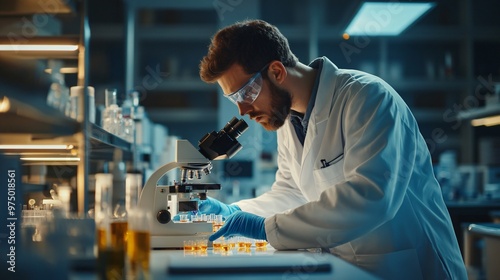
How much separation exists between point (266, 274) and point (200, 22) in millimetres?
5913

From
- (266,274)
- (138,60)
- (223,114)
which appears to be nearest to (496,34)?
(223,114)

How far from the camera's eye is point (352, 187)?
1.46 metres

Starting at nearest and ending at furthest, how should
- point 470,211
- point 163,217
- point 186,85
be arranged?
1. point 163,217
2. point 470,211
3. point 186,85

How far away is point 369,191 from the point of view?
1.44m

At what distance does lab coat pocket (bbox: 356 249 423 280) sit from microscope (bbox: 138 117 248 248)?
51cm

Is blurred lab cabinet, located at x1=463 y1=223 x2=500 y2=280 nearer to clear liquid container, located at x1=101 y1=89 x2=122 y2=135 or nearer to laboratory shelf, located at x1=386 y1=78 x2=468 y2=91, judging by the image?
clear liquid container, located at x1=101 y1=89 x2=122 y2=135

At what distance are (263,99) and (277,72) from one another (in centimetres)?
10

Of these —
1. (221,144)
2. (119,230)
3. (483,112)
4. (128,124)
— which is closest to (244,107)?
(221,144)

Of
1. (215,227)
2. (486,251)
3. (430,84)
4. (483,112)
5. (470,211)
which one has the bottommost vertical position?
(486,251)

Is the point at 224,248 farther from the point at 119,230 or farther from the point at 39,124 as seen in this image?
the point at 39,124

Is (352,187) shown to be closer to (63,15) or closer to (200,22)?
(63,15)

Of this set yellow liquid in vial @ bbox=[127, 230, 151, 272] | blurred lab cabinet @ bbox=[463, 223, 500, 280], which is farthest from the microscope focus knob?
blurred lab cabinet @ bbox=[463, 223, 500, 280]

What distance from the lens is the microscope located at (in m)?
1.67

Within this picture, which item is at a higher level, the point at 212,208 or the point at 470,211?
the point at 212,208
